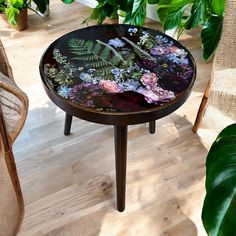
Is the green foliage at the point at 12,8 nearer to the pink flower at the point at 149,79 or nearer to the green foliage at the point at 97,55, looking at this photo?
the green foliage at the point at 97,55

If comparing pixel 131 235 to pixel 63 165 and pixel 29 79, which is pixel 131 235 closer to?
pixel 63 165

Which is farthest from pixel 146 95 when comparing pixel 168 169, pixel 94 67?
pixel 168 169

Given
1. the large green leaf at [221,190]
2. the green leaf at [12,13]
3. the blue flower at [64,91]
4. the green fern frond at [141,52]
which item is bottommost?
the green leaf at [12,13]

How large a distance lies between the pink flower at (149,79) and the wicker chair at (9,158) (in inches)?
14.8

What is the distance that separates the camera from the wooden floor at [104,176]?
123 centimetres

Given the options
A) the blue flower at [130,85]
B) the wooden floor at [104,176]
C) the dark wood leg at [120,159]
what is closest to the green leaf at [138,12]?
the wooden floor at [104,176]

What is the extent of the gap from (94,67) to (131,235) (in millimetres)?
614

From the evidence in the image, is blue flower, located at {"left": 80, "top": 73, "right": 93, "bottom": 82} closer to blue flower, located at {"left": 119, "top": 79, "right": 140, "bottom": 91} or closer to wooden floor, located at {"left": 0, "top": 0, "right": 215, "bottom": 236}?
blue flower, located at {"left": 119, "top": 79, "right": 140, "bottom": 91}

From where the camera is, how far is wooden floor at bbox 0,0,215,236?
4.04 feet

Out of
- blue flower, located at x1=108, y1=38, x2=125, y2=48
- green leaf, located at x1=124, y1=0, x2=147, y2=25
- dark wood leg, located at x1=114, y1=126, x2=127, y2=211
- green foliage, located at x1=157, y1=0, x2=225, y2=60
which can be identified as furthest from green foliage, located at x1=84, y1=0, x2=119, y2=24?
dark wood leg, located at x1=114, y1=126, x2=127, y2=211

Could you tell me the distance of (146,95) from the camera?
1020 millimetres

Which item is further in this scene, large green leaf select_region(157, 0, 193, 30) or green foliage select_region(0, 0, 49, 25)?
green foliage select_region(0, 0, 49, 25)

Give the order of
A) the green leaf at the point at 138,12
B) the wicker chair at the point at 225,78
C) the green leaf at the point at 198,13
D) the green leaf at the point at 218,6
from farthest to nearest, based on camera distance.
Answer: the green leaf at the point at 138,12 → the green leaf at the point at 198,13 → the green leaf at the point at 218,6 → the wicker chair at the point at 225,78

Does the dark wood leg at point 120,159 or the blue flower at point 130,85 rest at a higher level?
the blue flower at point 130,85
